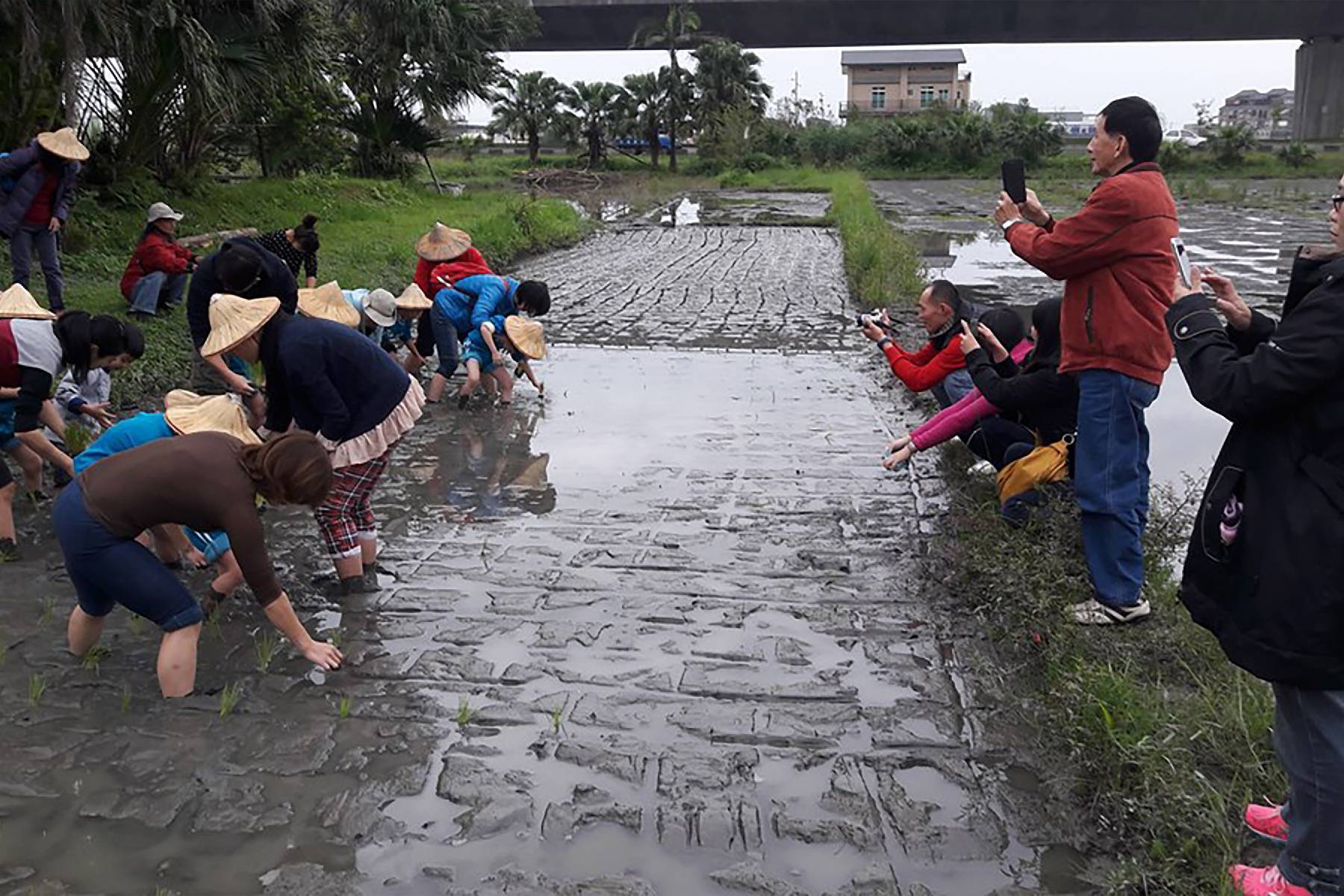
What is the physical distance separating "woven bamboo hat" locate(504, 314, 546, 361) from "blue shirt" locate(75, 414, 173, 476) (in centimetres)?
368

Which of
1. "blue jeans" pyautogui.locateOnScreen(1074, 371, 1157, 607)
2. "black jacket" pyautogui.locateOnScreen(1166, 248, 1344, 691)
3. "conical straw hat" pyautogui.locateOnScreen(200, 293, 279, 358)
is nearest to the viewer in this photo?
"black jacket" pyautogui.locateOnScreen(1166, 248, 1344, 691)

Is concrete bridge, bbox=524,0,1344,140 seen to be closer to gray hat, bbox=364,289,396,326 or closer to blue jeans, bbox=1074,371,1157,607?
gray hat, bbox=364,289,396,326

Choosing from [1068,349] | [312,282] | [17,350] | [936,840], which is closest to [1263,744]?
[936,840]

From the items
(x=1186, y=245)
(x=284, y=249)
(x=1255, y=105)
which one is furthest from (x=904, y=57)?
(x=284, y=249)

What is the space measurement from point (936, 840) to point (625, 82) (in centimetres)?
4580

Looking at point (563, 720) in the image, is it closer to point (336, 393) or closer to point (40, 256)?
point (336, 393)

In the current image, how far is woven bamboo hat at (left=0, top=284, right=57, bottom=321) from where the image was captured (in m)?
4.98

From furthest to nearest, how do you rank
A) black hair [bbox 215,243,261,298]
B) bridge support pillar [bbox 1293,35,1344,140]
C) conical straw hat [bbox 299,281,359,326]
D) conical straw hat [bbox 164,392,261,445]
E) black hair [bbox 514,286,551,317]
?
bridge support pillar [bbox 1293,35,1344,140]
black hair [bbox 514,286,551,317]
conical straw hat [bbox 299,281,359,326]
black hair [bbox 215,243,261,298]
conical straw hat [bbox 164,392,261,445]

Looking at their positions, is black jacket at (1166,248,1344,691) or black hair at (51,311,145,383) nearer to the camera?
black jacket at (1166,248,1344,691)

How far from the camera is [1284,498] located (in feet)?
8.20

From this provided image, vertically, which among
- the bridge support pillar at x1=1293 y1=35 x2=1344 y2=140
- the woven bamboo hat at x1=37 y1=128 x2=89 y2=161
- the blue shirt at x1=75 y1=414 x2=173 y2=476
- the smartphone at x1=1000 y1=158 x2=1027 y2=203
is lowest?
the blue shirt at x1=75 y1=414 x2=173 y2=476

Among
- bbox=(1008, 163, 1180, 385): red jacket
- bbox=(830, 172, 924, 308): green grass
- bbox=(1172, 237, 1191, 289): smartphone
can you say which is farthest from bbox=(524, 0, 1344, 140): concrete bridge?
bbox=(1172, 237, 1191, 289): smartphone

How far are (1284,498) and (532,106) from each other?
4935 centimetres

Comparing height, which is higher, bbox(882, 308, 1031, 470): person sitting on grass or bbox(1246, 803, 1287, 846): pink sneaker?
bbox(882, 308, 1031, 470): person sitting on grass
